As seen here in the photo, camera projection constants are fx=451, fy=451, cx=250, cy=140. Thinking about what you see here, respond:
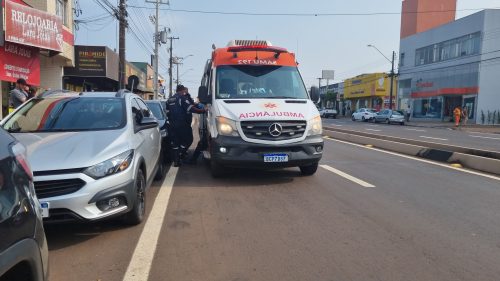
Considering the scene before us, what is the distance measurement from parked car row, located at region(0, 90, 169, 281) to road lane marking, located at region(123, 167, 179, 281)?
233mm

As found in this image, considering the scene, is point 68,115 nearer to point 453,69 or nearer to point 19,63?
point 19,63

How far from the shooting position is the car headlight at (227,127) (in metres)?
7.82

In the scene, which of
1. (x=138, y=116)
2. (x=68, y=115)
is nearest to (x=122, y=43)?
(x=138, y=116)

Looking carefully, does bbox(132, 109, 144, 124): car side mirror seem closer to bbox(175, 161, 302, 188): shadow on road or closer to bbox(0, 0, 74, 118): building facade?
bbox(175, 161, 302, 188): shadow on road

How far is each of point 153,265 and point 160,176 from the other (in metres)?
4.42

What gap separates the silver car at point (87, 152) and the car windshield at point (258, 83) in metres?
2.28

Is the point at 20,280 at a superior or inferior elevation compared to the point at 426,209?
superior

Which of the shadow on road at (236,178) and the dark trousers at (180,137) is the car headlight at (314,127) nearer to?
the shadow on road at (236,178)

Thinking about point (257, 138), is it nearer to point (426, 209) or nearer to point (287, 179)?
point (287, 179)

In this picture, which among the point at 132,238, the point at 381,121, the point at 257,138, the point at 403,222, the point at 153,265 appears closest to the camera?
the point at 153,265

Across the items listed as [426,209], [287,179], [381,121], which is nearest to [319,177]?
[287,179]

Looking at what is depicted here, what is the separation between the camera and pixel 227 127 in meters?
7.86

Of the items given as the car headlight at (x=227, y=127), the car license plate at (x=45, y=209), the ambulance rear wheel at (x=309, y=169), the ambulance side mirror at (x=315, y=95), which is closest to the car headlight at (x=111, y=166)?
the car license plate at (x=45, y=209)

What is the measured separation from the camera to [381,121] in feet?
151
